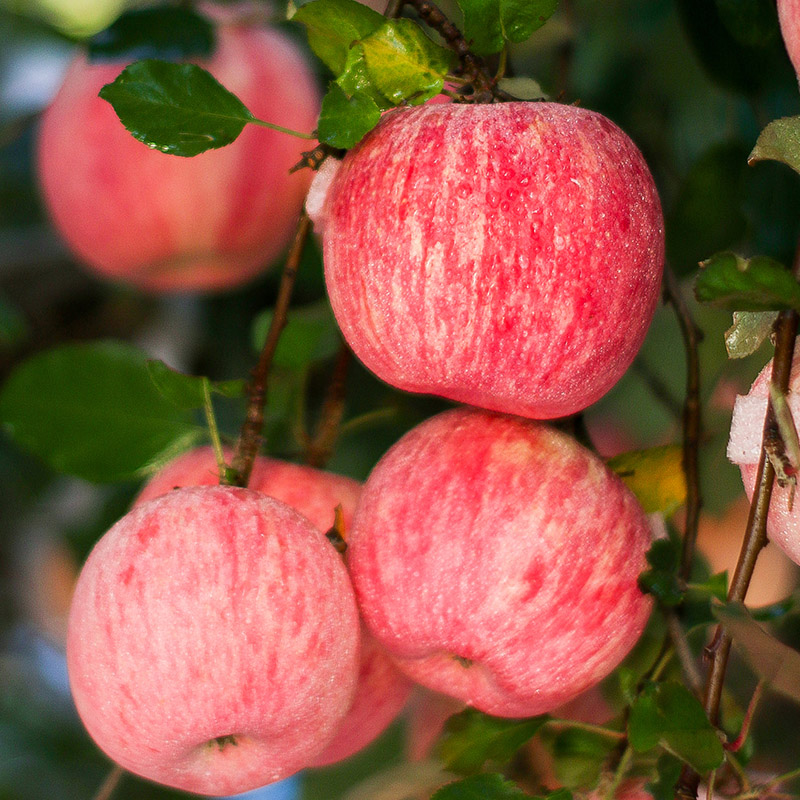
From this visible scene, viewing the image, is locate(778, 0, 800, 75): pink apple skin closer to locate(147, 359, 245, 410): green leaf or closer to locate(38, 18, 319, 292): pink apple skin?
locate(147, 359, 245, 410): green leaf

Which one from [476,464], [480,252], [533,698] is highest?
[480,252]

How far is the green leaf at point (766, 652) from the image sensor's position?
0.38 meters

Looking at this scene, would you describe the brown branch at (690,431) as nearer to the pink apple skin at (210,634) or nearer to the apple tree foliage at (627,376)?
the apple tree foliage at (627,376)

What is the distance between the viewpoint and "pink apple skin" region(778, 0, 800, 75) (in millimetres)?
376

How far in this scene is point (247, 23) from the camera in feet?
2.63

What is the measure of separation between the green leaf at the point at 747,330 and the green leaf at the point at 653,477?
0.39 ft

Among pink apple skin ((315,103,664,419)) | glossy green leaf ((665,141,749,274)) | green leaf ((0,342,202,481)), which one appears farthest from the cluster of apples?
glossy green leaf ((665,141,749,274))

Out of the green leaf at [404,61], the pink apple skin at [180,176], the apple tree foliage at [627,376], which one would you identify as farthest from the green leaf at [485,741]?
the pink apple skin at [180,176]

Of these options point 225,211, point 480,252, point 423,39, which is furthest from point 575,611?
point 225,211

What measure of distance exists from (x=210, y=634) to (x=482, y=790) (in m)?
0.15

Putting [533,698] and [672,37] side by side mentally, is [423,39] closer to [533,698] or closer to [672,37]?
[533,698]

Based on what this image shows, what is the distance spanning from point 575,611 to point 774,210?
343mm

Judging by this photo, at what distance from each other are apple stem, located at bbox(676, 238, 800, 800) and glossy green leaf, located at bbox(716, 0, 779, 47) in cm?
20

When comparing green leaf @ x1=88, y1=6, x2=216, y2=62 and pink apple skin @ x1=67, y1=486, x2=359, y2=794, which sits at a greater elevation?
green leaf @ x1=88, y1=6, x2=216, y2=62
